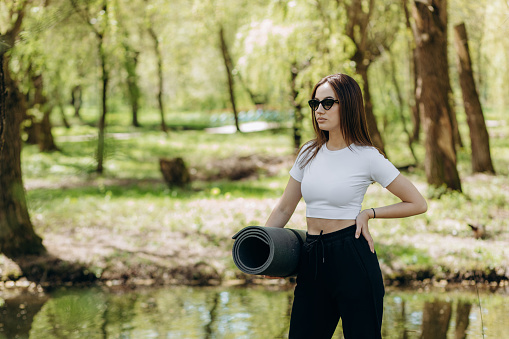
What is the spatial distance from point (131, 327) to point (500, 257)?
476 cm

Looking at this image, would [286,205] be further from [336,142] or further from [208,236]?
[208,236]

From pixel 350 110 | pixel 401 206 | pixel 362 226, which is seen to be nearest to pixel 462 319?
pixel 401 206

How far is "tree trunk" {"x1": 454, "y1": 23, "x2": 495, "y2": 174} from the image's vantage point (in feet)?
51.2

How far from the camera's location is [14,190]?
865 cm

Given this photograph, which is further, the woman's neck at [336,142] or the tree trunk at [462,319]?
the tree trunk at [462,319]

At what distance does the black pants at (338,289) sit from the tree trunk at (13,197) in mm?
6005

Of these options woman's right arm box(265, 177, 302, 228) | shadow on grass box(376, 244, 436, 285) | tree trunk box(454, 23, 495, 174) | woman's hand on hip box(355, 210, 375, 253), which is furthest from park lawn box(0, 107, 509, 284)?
woman's hand on hip box(355, 210, 375, 253)

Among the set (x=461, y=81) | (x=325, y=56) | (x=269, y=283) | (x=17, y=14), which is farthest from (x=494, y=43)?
(x=17, y=14)

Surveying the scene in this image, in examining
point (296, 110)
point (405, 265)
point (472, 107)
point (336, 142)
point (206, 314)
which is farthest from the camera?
point (296, 110)

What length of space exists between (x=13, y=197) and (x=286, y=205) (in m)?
6.21

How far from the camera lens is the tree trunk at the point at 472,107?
1561 cm

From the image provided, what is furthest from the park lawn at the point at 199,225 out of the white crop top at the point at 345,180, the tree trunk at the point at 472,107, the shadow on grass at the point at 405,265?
the white crop top at the point at 345,180

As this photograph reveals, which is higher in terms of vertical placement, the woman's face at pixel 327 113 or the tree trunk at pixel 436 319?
the woman's face at pixel 327 113

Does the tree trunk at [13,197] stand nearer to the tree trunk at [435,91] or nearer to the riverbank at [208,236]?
the riverbank at [208,236]
